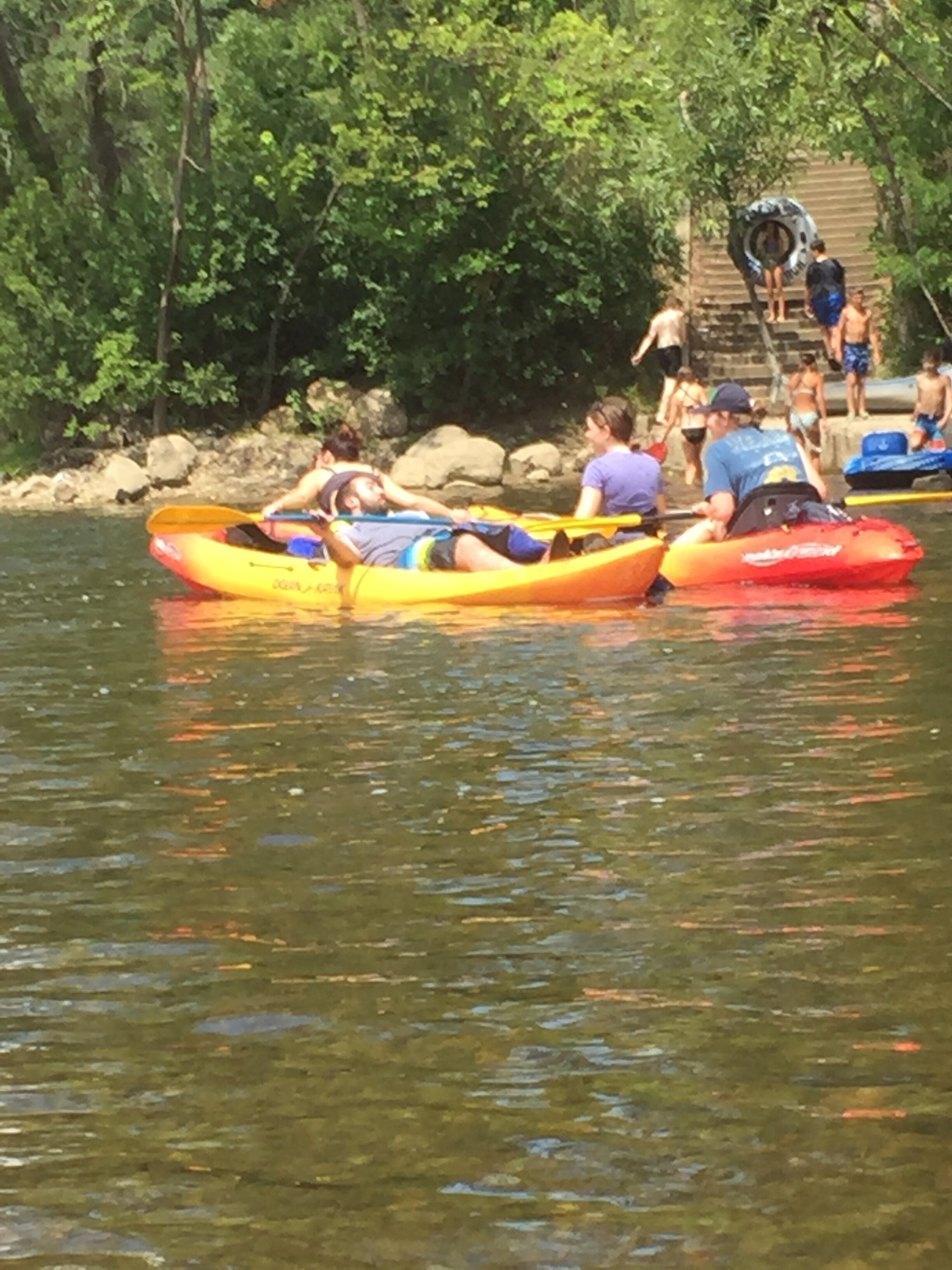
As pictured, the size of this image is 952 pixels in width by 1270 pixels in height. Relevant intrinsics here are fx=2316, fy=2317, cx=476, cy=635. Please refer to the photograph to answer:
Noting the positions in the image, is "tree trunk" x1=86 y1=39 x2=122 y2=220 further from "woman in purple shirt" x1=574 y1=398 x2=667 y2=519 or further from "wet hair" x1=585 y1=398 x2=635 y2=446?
"wet hair" x1=585 y1=398 x2=635 y2=446

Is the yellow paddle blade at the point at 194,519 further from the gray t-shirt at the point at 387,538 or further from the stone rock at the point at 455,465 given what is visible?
the stone rock at the point at 455,465

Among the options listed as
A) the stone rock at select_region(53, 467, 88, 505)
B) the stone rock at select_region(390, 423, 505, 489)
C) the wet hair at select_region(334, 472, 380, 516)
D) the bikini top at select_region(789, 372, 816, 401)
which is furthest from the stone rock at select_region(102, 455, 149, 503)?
the wet hair at select_region(334, 472, 380, 516)

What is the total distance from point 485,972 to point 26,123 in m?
28.0

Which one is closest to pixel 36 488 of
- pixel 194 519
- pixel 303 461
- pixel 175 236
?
pixel 303 461

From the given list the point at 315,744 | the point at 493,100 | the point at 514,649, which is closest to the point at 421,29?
the point at 493,100

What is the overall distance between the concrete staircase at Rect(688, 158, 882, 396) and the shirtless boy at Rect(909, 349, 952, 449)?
7.77 m

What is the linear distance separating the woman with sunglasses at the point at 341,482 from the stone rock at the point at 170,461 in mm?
14990

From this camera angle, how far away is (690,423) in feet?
A: 75.2

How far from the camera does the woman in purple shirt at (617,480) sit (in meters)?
13.8

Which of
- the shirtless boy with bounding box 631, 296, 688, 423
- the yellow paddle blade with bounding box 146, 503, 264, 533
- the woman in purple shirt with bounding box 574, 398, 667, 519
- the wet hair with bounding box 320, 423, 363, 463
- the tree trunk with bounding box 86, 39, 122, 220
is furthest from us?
the tree trunk with bounding box 86, 39, 122, 220

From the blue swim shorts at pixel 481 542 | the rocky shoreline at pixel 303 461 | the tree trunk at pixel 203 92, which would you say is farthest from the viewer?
the tree trunk at pixel 203 92

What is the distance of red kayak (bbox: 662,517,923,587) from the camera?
13469mm

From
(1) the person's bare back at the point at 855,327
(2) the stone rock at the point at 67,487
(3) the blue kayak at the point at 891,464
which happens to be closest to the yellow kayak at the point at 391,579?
(3) the blue kayak at the point at 891,464

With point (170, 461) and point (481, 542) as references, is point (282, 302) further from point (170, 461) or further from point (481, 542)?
point (481, 542)
